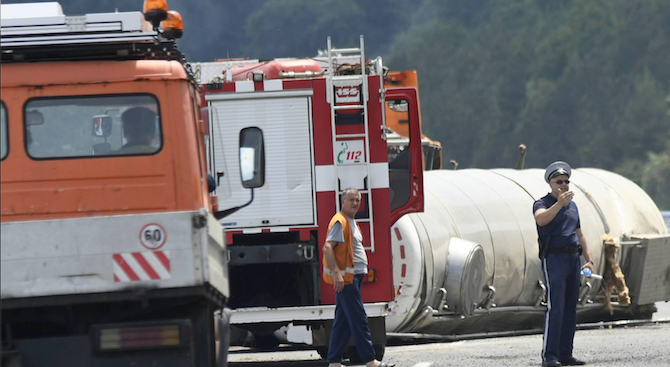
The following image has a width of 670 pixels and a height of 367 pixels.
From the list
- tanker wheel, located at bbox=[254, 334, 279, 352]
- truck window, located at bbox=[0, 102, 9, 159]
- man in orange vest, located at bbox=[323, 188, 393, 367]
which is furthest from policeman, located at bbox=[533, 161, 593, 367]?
tanker wheel, located at bbox=[254, 334, 279, 352]

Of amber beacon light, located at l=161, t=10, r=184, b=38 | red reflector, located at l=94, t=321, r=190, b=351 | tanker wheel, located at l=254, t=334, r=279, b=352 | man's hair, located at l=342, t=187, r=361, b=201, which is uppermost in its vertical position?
amber beacon light, located at l=161, t=10, r=184, b=38

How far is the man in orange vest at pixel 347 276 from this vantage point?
9984 millimetres

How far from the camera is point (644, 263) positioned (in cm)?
1716

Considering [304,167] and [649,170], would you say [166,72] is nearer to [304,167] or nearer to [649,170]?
[304,167]

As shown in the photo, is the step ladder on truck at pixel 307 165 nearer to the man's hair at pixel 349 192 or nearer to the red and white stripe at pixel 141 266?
the man's hair at pixel 349 192

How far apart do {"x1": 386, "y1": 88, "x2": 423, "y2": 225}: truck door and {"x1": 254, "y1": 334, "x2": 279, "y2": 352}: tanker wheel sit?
3576 millimetres

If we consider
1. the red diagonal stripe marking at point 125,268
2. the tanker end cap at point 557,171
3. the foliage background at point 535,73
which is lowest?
the red diagonal stripe marking at point 125,268

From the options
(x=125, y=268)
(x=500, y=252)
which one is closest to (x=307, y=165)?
(x=125, y=268)

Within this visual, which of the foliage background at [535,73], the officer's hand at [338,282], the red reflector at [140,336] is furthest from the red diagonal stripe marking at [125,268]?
the foliage background at [535,73]

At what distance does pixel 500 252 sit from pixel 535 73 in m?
69.7

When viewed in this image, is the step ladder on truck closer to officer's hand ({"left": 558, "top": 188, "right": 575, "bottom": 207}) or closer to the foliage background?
officer's hand ({"left": 558, "top": 188, "right": 575, "bottom": 207})

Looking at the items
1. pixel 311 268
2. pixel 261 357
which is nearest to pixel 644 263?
pixel 261 357

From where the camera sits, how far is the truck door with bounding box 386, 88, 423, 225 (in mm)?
11398

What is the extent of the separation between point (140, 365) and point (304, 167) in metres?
4.07
